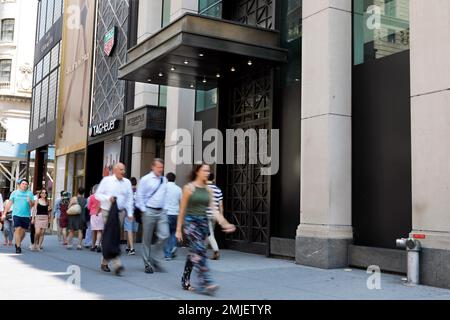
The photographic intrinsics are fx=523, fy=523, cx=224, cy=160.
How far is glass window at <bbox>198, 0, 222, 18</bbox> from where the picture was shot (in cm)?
1445

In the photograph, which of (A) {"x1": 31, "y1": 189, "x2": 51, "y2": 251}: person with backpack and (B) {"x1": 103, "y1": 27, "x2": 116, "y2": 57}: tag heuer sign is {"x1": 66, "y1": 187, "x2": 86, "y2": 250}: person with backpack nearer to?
(A) {"x1": 31, "y1": 189, "x2": 51, "y2": 251}: person with backpack

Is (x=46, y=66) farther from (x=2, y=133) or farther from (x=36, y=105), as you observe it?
(x=2, y=133)

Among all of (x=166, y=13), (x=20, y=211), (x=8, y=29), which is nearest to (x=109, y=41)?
(x=166, y=13)

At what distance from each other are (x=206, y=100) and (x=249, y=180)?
343cm

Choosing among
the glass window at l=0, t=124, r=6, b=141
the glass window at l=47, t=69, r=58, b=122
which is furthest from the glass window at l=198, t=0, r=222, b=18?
the glass window at l=0, t=124, r=6, b=141

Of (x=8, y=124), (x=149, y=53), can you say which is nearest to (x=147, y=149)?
(x=149, y=53)

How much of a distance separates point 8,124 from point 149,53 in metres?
37.4

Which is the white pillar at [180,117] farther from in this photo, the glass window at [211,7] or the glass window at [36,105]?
the glass window at [36,105]

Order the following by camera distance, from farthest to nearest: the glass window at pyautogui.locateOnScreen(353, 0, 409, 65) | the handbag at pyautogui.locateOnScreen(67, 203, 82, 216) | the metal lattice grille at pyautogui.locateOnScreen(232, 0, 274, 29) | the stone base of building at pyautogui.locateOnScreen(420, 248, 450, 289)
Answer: the handbag at pyautogui.locateOnScreen(67, 203, 82, 216)
the metal lattice grille at pyautogui.locateOnScreen(232, 0, 274, 29)
the glass window at pyautogui.locateOnScreen(353, 0, 409, 65)
the stone base of building at pyautogui.locateOnScreen(420, 248, 450, 289)

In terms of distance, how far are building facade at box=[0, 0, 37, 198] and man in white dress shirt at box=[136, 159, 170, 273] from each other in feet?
128

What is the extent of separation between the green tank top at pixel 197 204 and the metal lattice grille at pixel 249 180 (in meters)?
4.92

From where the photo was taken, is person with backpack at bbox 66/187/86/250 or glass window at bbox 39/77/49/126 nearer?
person with backpack at bbox 66/187/86/250

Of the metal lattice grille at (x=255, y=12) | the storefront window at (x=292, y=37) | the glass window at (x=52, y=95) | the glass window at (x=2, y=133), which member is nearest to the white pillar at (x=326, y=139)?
the storefront window at (x=292, y=37)

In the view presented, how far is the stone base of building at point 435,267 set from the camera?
24.5 ft
